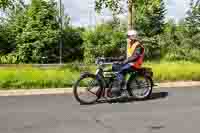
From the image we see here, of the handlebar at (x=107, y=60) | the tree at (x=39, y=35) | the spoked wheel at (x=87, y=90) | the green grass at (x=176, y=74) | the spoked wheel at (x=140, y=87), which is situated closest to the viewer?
the spoked wheel at (x=87, y=90)

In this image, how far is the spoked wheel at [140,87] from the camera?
12.2 m

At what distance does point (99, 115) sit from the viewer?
9.97m

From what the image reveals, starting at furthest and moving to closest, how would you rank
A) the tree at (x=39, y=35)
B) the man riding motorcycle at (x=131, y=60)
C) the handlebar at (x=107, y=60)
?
the tree at (x=39, y=35) → the man riding motorcycle at (x=131, y=60) → the handlebar at (x=107, y=60)

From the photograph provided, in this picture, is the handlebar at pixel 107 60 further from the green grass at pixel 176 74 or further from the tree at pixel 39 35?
the tree at pixel 39 35

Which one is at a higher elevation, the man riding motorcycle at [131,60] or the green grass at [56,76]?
the man riding motorcycle at [131,60]

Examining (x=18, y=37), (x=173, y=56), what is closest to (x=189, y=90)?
(x=173, y=56)

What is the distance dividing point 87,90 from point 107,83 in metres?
0.56

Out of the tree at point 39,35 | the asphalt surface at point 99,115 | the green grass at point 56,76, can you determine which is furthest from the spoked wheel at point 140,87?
the tree at point 39,35

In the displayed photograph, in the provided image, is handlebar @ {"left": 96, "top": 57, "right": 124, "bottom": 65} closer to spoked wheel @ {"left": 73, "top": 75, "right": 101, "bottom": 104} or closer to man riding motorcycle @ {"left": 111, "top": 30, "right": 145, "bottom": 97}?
man riding motorcycle @ {"left": 111, "top": 30, "right": 145, "bottom": 97}

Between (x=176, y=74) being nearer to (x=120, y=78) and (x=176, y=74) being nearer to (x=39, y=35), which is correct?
(x=120, y=78)

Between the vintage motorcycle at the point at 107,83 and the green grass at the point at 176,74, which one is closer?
the vintage motorcycle at the point at 107,83

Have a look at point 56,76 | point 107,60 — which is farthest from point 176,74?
point 107,60

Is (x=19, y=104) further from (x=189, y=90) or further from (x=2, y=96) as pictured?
(x=189, y=90)

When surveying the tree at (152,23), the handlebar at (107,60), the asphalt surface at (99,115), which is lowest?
the asphalt surface at (99,115)
